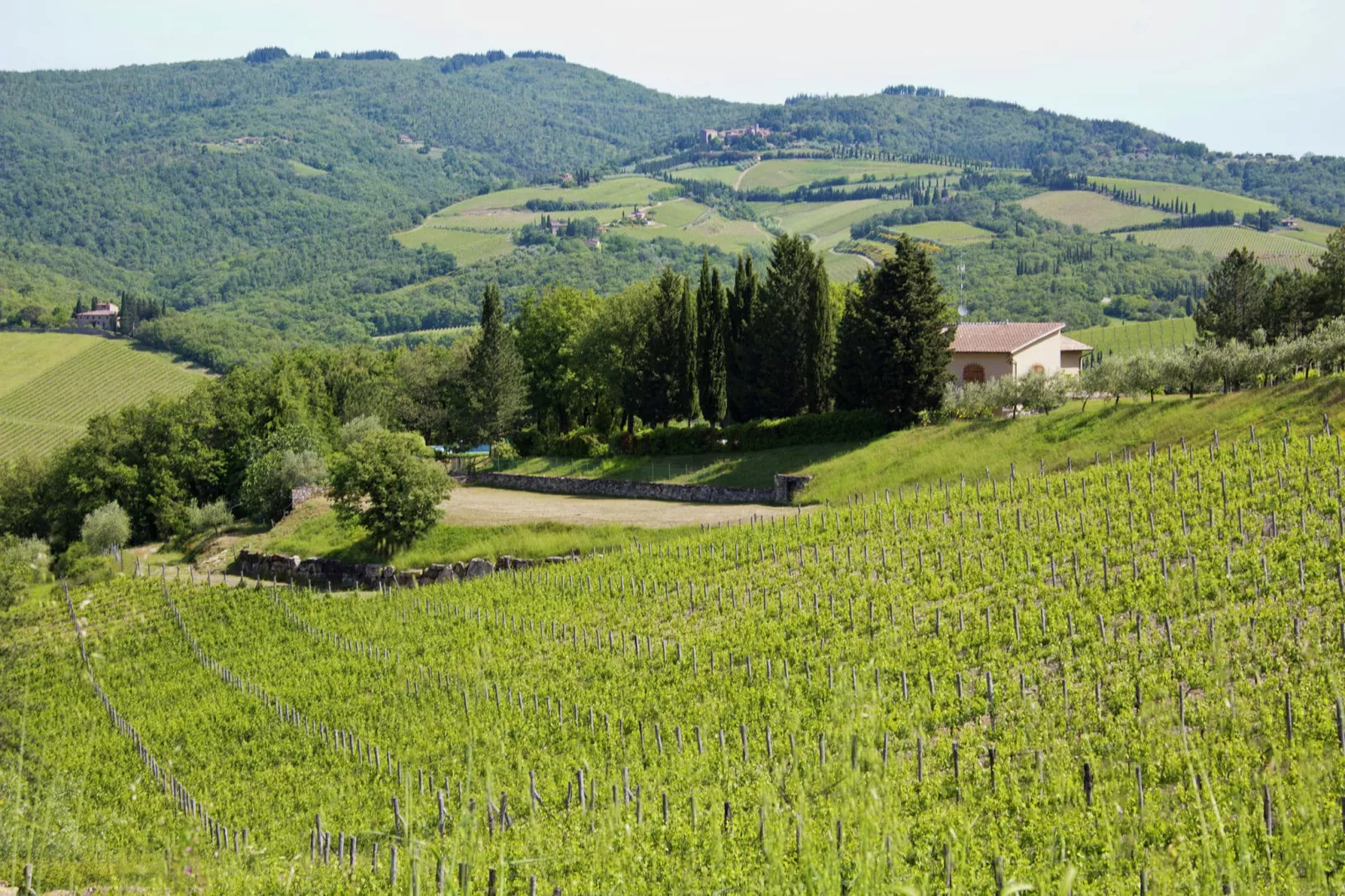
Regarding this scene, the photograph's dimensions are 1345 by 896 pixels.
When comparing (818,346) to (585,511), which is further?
(818,346)

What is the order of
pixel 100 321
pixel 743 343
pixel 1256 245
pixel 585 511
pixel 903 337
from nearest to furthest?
pixel 903 337 → pixel 585 511 → pixel 743 343 → pixel 1256 245 → pixel 100 321

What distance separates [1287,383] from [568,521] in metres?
27.2

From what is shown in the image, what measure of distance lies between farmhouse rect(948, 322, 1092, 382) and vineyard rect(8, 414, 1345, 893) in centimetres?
1964

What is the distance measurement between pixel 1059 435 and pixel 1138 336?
82313mm

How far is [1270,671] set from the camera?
Answer: 56.3 ft

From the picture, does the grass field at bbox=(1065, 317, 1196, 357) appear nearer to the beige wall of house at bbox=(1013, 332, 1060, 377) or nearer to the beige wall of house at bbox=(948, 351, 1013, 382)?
the beige wall of house at bbox=(1013, 332, 1060, 377)

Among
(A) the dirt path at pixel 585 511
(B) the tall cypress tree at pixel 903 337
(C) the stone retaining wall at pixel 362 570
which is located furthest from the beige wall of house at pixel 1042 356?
(C) the stone retaining wall at pixel 362 570

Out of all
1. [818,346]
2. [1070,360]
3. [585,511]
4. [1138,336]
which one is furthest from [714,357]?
[1138,336]

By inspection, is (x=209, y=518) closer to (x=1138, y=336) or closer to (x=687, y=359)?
(x=687, y=359)

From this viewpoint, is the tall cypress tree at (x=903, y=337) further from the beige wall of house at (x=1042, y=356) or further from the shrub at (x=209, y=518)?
the shrub at (x=209, y=518)

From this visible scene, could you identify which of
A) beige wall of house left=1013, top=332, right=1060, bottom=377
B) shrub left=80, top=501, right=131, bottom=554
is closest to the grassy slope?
beige wall of house left=1013, top=332, right=1060, bottom=377

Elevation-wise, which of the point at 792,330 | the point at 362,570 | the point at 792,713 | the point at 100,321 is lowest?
the point at 362,570

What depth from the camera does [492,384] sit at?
7119cm

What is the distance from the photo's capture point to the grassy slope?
3697 cm
